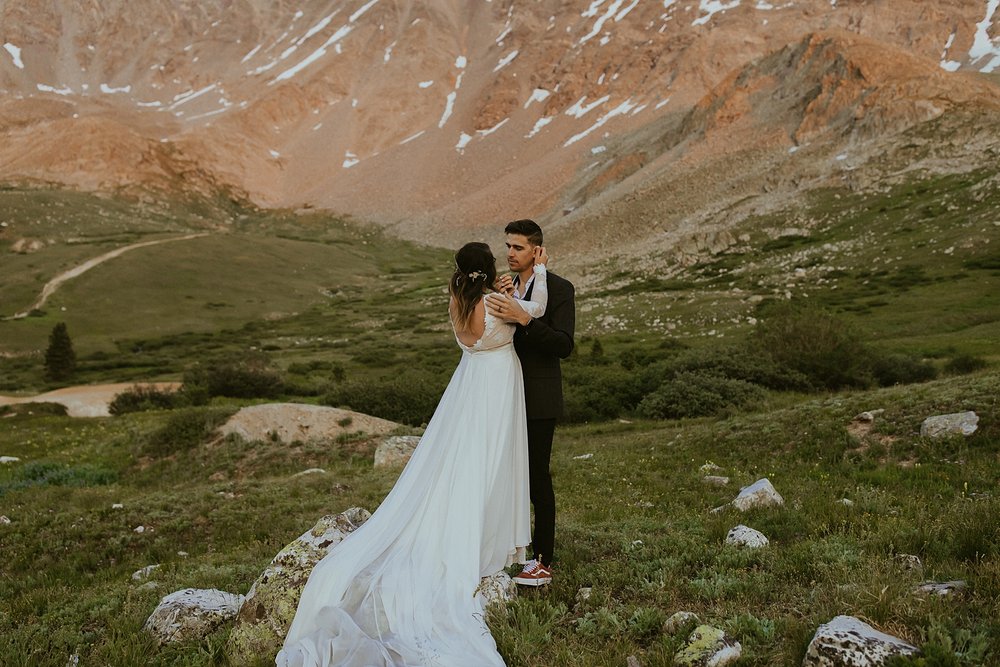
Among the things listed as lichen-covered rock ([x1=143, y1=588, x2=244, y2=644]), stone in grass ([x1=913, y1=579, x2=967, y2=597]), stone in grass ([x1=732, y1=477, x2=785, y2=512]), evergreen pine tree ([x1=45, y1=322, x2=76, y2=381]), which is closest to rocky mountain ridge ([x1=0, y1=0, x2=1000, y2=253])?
evergreen pine tree ([x1=45, y1=322, x2=76, y2=381])

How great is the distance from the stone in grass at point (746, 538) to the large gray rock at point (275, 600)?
12.3 feet

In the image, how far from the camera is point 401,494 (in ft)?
20.0

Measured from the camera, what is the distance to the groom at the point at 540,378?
6.05 m

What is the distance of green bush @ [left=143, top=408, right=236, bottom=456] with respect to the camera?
68.0 ft

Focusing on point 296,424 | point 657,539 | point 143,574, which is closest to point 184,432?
point 296,424

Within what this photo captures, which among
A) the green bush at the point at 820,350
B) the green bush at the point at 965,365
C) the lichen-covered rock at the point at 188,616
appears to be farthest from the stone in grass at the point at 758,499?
the green bush at the point at 965,365

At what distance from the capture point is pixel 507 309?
5.77 m

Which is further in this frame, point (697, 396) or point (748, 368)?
point (748, 368)

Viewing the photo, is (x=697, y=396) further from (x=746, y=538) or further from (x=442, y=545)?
(x=442, y=545)

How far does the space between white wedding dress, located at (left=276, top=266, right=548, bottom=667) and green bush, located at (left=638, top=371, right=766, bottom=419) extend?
19.0 meters

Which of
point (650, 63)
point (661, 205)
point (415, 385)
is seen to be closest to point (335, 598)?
point (415, 385)

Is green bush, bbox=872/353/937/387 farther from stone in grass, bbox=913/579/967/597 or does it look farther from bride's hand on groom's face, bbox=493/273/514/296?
bride's hand on groom's face, bbox=493/273/514/296

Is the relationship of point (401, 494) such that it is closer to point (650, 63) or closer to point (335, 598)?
point (335, 598)

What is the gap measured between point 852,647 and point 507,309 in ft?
11.3
